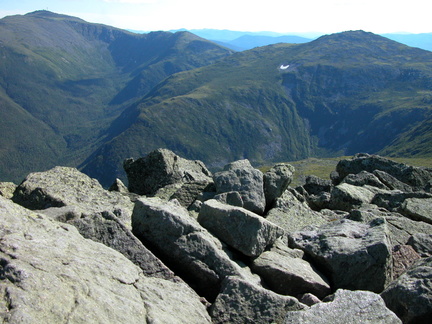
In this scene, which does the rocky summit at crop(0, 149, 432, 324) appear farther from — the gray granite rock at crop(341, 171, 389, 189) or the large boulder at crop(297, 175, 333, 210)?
the gray granite rock at crop(341, 171, 389, 189)

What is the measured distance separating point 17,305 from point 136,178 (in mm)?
22785

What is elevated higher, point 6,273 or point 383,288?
point 6,273

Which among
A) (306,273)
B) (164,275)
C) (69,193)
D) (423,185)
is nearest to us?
(164,275)

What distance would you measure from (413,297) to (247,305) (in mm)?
6311

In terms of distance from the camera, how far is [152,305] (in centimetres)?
1070

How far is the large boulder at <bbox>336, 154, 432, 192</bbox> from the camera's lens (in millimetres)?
41875

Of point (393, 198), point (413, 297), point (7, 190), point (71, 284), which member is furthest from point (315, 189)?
point (71, 284)

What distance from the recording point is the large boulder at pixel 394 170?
41875 mm

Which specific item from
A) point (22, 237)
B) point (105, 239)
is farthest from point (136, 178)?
point (22, 237)

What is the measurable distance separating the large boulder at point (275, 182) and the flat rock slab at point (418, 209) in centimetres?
976

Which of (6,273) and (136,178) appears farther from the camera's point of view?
(136,178)

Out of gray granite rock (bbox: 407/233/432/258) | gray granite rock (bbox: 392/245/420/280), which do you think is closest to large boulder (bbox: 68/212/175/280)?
gray granite rock (bbox: 392/245/420/280)

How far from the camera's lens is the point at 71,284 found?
9609mm

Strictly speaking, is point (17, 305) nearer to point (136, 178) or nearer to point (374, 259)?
point (374, 259)
